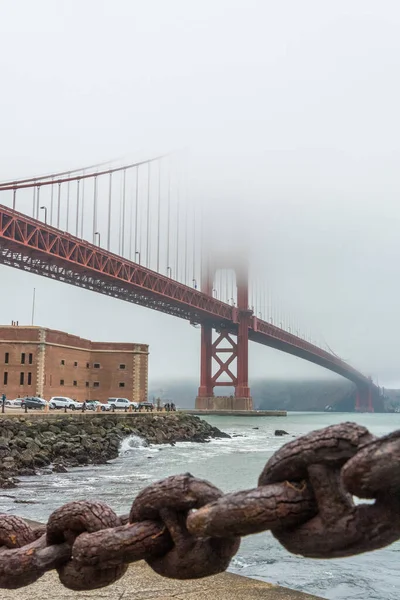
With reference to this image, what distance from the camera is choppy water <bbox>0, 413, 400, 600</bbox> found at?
501 cm

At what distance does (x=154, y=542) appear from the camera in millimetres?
1194

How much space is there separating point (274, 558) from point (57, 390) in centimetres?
2982

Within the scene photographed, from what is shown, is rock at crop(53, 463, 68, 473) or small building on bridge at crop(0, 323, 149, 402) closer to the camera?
rock at crop(53, 463, 68, 473)

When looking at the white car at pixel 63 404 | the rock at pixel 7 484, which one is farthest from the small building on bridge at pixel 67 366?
the rock at pixel 7 484

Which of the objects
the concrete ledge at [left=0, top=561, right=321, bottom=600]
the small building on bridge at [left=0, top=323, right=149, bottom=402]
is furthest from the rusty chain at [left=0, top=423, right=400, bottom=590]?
the small building on bridge at [left=0, top=323, right=149, bottom=402]

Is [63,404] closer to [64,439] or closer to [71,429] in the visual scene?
[71,429]

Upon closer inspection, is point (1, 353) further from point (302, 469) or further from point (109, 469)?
point (302, 469)

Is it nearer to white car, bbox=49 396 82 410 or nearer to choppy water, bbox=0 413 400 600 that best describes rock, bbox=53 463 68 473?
choppy water, bbox=0 413 400 600

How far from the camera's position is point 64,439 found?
17328 millimetres

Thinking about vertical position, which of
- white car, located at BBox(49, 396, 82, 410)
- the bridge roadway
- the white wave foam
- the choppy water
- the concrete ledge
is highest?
the bridge roadway

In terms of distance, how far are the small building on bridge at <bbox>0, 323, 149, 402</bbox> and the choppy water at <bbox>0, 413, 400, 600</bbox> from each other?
12.5 metres

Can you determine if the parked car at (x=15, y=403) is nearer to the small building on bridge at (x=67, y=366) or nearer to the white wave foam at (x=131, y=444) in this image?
the small building on bridge at (x=67, y=366)

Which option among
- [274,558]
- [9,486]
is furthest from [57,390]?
[274,558]

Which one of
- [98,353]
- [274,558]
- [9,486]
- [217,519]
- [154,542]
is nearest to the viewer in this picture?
[217,519]
